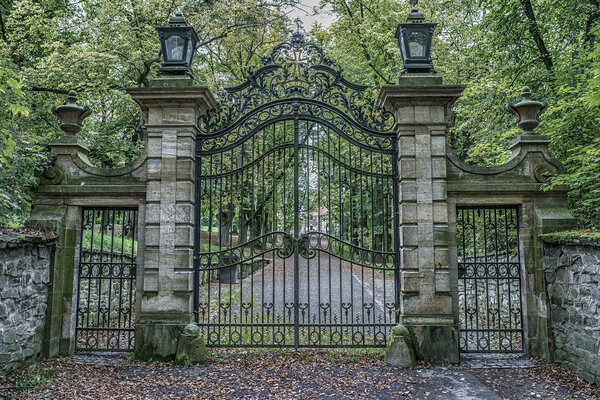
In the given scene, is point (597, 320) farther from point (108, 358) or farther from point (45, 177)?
point (45, 177)

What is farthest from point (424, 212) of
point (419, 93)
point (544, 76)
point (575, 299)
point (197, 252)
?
point (544, 76)

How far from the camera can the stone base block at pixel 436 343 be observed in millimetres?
5816

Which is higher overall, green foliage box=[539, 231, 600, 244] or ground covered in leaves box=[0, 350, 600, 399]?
green foliage box=[539, 231, 600, 244]

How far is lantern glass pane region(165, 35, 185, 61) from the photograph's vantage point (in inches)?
255

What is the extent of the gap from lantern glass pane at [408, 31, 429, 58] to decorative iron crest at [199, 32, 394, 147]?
90cm

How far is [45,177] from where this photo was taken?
6.25 m

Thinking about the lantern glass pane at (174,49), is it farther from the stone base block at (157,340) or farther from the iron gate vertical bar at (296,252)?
the stone base block at (157,340)

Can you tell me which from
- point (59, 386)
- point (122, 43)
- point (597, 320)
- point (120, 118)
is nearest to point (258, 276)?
point (120, 118)

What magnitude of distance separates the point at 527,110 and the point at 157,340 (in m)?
6.47

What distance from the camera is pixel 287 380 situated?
5.18m

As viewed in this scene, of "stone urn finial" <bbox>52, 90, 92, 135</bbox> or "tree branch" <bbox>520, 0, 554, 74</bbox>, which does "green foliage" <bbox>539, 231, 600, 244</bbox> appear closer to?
"tree branch" <bbox>520, 0, 554, 74</bbox>

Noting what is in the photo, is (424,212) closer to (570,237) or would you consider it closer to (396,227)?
(396,227)

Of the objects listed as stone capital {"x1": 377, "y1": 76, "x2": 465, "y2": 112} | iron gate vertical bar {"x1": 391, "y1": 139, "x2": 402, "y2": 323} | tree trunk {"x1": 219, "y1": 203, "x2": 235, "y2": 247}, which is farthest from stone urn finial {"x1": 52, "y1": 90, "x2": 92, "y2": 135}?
iron gate vertical bar {"x1": 391, "y1": 139, "x2": 402, "y2": 323}

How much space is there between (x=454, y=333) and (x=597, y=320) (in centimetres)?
172
